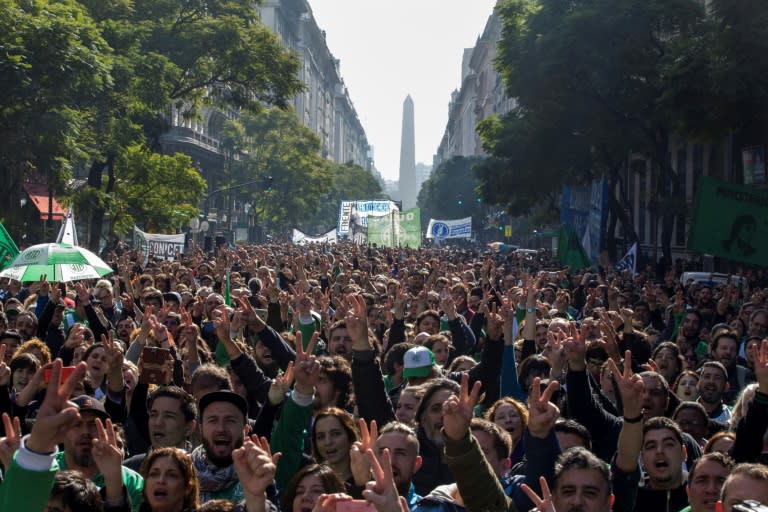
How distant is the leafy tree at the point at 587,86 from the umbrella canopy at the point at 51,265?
16.7m

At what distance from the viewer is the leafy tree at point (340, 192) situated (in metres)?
117

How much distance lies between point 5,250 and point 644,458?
37.8 feet

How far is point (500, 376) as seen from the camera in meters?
8.00

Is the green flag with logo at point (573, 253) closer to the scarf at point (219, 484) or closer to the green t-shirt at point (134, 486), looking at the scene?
the scarf at point (219, 484)

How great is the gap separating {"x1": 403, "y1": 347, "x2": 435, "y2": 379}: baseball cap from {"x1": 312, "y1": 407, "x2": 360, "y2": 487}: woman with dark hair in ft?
5.52

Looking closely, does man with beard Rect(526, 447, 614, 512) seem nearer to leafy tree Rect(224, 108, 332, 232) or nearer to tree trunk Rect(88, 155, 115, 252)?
tree trunk Rect(88, 155, 115, 252)

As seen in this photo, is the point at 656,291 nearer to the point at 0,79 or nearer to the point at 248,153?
the point at 0,79

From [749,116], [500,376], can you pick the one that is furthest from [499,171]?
[500,376]

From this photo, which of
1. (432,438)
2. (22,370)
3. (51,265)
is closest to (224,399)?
(432,438)

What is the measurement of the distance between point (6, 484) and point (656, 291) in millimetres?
14129

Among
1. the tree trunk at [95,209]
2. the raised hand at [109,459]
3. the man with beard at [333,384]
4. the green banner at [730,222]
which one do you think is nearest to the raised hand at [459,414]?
the raised hand at [109,459]

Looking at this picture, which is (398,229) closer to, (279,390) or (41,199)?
(41,199)

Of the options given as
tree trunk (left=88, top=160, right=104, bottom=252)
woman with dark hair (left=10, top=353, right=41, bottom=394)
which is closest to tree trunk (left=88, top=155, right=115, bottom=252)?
tree trunk (left=88, top=160, right=104, bottom=252)

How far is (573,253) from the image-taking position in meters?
23.9
